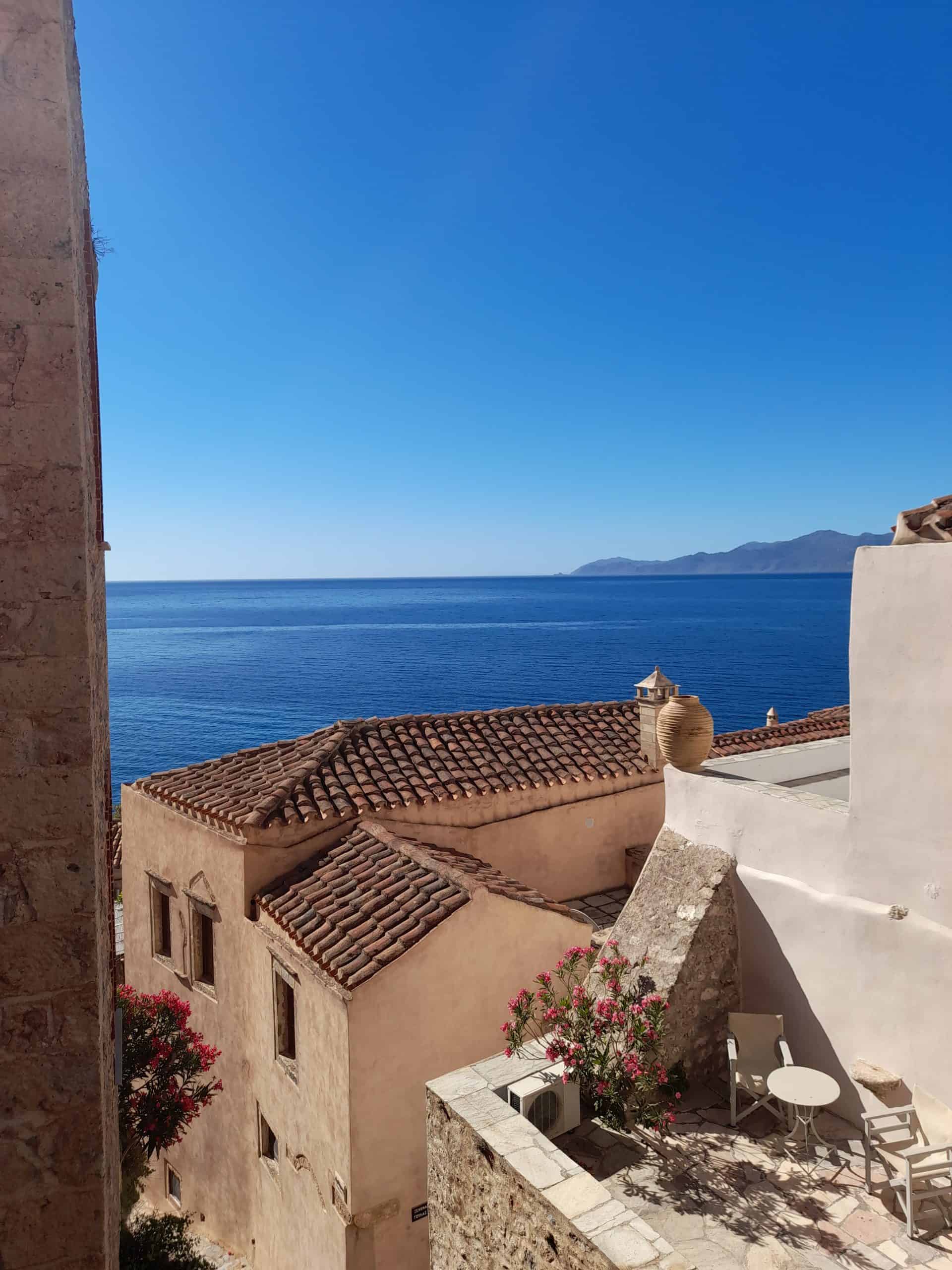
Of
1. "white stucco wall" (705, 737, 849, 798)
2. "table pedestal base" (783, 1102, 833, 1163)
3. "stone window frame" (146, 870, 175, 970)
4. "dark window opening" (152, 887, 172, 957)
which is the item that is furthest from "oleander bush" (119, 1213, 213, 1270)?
"white stucco wall" (705, 737, 849, 798)

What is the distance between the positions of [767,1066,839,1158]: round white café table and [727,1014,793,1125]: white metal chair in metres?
0.17

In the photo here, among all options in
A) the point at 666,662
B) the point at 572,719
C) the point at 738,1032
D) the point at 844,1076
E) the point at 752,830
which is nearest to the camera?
the point at 844,1076

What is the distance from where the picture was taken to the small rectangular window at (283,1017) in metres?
10.3

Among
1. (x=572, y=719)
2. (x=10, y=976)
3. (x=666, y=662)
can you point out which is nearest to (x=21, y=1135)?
(x=10, y=976)

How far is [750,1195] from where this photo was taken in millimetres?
6059

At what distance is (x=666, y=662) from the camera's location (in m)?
85.2

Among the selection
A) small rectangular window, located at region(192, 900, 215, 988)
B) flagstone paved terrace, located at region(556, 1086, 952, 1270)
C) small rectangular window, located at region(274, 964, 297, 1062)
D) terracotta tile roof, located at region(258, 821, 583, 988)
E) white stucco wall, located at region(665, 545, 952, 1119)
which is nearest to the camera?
flagstone paved terrace, located at region(556, 1086, 952, 1270)

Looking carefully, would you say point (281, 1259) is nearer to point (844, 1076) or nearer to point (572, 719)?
point (844, 1076)

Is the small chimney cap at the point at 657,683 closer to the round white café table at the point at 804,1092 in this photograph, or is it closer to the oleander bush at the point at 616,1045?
the oleander bush at the point at 616,1045

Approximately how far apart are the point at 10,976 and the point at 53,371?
7.68ft

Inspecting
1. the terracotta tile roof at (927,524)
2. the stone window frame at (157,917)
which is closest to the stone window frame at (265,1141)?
the stone window frame at (157,917)

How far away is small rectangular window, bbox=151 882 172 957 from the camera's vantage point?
12969 mm

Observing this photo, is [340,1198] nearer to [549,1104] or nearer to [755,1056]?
[549,1104]

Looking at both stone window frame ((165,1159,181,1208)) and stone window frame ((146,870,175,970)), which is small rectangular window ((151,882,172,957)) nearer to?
stone window frame ((146,870,175,970))
